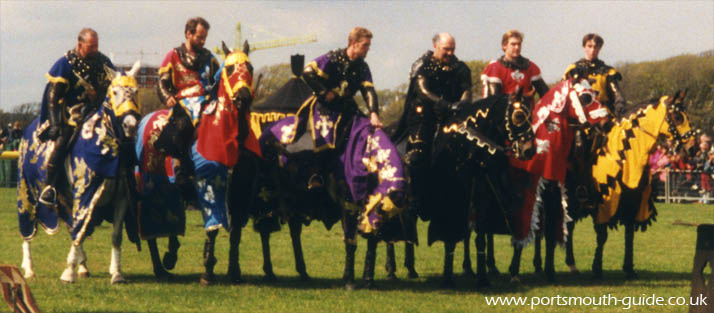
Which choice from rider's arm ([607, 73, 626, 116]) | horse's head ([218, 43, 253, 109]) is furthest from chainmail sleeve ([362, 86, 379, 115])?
rider's arm ([607, 73, 626, 116])

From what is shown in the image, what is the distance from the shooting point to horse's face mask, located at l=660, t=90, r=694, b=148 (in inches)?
539

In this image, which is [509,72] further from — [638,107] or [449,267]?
[449,267]

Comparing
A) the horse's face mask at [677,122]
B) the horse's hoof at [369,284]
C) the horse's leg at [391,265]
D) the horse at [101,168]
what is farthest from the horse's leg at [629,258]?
the horse at [101,168]

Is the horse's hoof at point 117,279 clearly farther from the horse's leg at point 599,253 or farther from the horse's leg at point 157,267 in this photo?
the horse's leg at point 599,253

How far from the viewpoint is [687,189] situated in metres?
34.5

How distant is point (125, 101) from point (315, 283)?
3.24m

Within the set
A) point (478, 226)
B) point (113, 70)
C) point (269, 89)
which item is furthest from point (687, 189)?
point (269, 89)

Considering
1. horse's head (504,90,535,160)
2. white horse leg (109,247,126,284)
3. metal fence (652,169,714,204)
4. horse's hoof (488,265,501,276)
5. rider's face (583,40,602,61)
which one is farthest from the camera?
metal fence (652,169,714,204)

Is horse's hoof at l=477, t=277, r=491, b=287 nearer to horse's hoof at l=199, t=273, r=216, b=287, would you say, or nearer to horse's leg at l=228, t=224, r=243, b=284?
horse's leg at l=228, t=224, r=243, b=284

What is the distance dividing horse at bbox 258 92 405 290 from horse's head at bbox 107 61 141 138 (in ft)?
5.25

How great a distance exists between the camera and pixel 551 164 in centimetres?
1315

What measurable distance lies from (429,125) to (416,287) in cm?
201

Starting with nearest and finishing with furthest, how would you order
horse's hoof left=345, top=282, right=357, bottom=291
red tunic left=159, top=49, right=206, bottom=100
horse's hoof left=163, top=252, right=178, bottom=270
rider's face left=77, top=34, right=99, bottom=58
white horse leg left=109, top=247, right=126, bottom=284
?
horse's hoof left=345, top=282, right=357, bottom=291, white horse leg left=109, top=247, right=126, bottom=284, red tunic left=159, top=49, right=206, bottom=100, rider's face left=77, top=34, right=99, bottom=58, horse's hoof left=163, top=252, right=178, bottom=270

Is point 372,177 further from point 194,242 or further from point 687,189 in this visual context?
point 687,189
